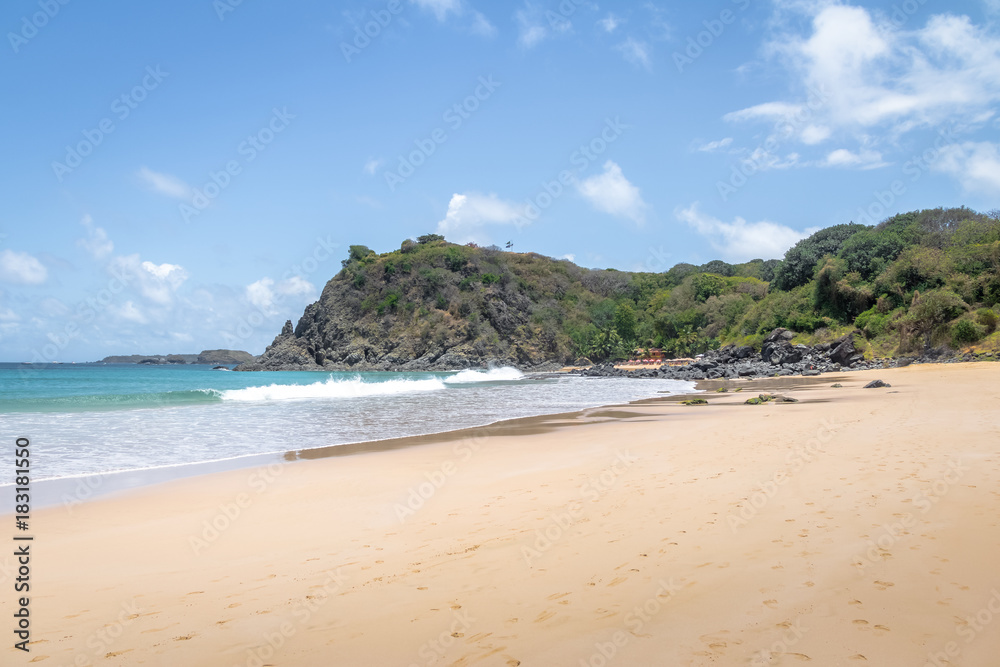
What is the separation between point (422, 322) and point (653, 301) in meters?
39.3

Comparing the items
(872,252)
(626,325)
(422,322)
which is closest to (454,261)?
(422,322)

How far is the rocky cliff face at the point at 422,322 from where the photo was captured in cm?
8656

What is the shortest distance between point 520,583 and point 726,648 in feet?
4.99

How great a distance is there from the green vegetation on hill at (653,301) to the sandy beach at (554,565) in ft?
102

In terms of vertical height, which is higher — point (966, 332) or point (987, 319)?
point (987, 319)

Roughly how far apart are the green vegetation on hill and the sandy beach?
3112 cm

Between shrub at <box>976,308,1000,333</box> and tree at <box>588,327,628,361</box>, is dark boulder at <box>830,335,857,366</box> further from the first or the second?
tree at <box>588,327,628,361</box>

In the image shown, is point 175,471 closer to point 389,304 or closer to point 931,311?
point 931,311

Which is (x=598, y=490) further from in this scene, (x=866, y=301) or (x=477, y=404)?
(x=866, y=301)

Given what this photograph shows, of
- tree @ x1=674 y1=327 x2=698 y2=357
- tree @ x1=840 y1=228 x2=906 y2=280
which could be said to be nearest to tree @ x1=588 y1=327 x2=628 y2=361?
tree @ x1=674 y1=327 x2=698 y2=357

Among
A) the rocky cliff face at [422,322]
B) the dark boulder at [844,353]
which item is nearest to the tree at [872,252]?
the dark boulder at [844,353]

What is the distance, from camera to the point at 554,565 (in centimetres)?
435

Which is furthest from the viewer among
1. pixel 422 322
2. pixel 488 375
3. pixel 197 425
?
pixel 422 322

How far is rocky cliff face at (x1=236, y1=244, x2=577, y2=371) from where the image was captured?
284 feet
